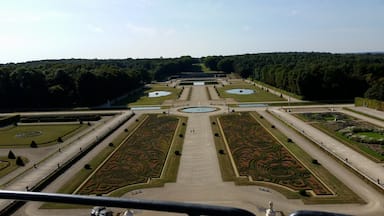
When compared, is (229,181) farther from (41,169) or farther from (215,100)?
(215,100)

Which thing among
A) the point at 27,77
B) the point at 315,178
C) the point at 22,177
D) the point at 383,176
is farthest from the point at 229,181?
the point at 27,77

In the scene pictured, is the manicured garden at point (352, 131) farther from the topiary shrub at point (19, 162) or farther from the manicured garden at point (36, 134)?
the manicured garden at point (36, 134)

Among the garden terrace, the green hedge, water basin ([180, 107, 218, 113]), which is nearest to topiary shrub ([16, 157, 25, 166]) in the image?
the garden terrace

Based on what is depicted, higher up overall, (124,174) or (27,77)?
(27,77)

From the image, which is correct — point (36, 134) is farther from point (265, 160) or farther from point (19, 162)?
point (265, 160)

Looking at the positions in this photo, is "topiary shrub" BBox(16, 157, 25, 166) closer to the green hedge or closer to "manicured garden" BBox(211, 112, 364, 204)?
"manicured garden" BBox(211, 112, 364, 204)

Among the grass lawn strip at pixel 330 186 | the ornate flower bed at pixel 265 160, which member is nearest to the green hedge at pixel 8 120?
the ornate flower bed at pixel 265 160

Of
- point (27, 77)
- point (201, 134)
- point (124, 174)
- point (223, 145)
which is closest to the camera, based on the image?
point (124, 174)
